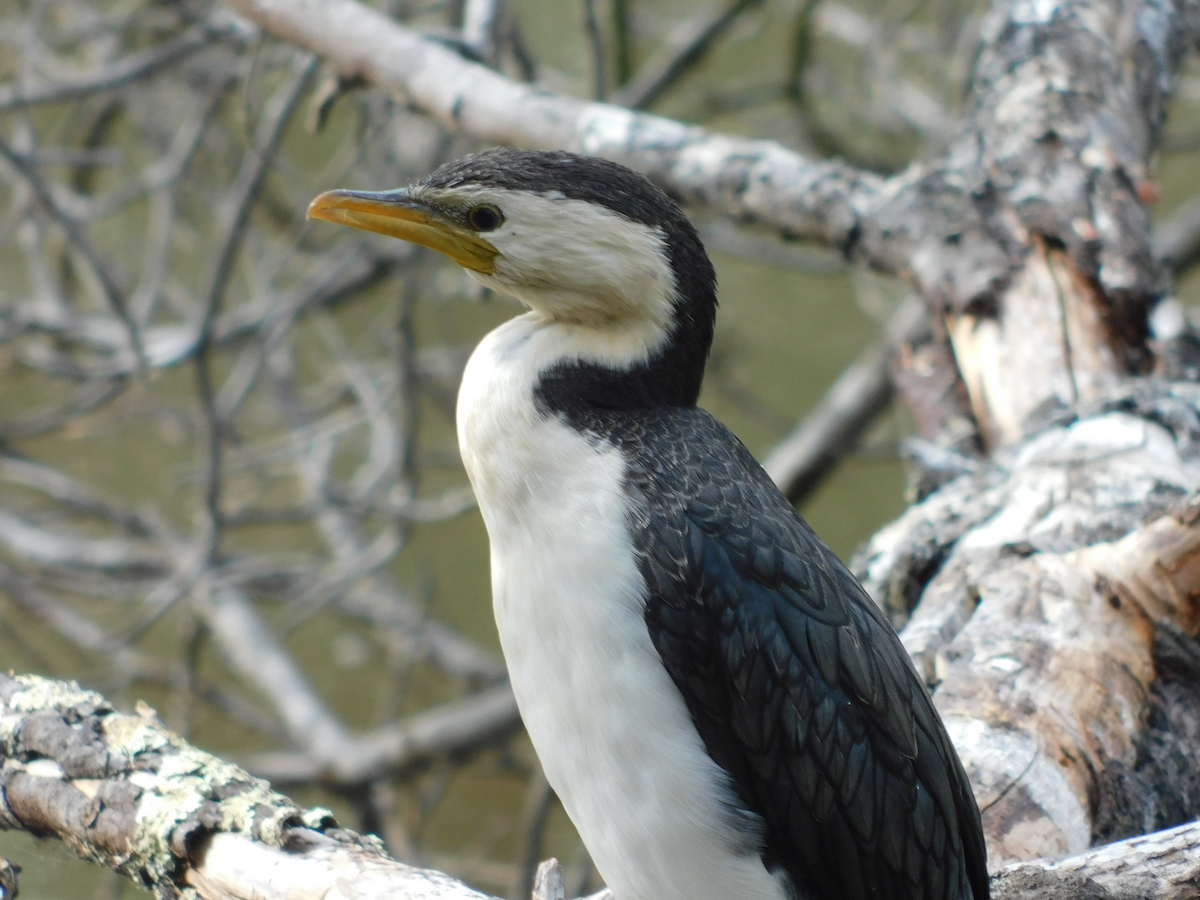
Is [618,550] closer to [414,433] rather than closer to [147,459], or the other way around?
[414,433]

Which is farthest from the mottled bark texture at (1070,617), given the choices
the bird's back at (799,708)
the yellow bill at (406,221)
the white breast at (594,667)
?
the yellow bill at (406,221)

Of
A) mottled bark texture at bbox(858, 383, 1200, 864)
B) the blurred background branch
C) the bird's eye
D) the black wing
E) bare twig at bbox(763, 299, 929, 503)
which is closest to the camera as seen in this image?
the black wing

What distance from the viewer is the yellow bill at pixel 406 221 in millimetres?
1368

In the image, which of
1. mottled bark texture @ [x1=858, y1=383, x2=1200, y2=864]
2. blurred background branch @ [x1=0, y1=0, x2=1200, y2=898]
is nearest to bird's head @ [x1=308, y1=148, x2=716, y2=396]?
mottled bark texture @ [x1=858, y1=383, x2=1200, y2=864]

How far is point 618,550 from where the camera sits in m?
1.25

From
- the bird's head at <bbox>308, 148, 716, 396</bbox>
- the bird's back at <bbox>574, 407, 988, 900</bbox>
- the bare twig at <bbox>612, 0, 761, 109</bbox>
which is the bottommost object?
the bird's back at <bbox>574, 407, 988, 900</bbox>

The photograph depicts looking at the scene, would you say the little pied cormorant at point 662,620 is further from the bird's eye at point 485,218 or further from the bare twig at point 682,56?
the bare twig at point 682,56

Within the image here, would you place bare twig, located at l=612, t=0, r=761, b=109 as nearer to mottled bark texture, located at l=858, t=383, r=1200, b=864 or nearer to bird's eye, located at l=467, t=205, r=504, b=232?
mottled bark texture, located at l=858, t=383, r=1200, b=864

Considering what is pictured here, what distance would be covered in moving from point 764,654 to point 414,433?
205 centimetres

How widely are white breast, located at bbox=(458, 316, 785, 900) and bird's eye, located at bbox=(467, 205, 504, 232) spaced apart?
6.4 inches

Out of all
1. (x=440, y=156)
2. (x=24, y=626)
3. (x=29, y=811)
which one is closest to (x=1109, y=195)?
(x=440, y=156)

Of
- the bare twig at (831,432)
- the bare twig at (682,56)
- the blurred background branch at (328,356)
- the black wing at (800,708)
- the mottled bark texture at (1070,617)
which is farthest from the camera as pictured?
the bare twig at (682,56)

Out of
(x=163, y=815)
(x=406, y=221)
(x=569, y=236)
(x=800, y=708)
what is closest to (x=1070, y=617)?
(x=800, y=708)

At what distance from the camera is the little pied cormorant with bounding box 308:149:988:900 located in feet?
4.08
